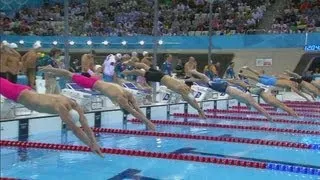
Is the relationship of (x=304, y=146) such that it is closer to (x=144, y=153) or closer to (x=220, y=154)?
(x=220, y=154)

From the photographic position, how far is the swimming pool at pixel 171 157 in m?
5.45

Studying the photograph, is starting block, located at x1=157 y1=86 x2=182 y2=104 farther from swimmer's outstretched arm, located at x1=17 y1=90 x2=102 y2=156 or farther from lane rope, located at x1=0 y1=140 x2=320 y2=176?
swimmer's outstretched arm, located at x1=17 y1=90 x2=102 y2=156

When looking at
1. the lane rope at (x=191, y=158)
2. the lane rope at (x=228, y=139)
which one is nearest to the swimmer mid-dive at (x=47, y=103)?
the lane rope at (x=191, y=158)

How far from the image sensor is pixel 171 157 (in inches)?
230

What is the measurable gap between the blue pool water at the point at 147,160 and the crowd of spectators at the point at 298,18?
31.3 feet

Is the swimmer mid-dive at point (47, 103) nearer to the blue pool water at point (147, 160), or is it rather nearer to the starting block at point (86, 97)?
the blue pool water at point (147, 160)

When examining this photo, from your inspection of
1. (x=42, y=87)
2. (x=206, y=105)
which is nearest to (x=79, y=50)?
(x=206, y=105)

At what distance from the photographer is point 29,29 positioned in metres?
15.4

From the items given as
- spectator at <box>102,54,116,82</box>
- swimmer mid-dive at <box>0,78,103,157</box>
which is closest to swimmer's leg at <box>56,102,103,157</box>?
swimmer mid-dive at <box>0,78,103,157</box>

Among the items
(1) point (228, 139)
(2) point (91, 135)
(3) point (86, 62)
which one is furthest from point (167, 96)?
(2) point (91, 135)

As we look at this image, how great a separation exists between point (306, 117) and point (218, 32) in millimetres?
8150

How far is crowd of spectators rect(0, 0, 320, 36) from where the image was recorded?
16.2m

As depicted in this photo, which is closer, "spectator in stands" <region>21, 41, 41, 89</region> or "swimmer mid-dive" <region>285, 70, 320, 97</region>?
"spectator in stands" <region>21, 41, 41, 89</region>

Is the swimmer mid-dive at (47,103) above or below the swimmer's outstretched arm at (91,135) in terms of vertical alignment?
above
